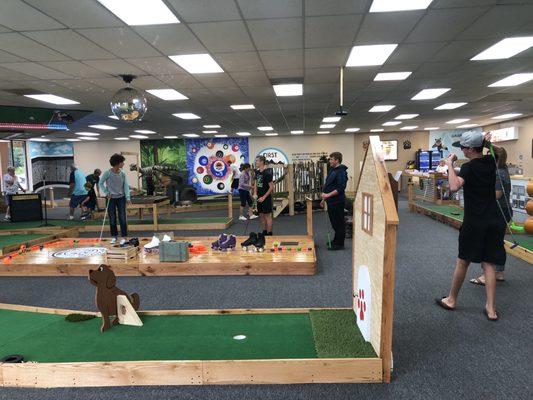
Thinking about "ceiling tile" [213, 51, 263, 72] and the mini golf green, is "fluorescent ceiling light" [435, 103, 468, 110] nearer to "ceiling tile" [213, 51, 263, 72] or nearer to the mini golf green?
"ceiling tile" [213, 51, 263, 72]

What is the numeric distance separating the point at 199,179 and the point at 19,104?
10657mm

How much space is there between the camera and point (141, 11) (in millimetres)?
3566

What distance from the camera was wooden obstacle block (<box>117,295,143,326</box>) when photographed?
2.91 meters

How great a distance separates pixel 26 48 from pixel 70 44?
A: 62cm

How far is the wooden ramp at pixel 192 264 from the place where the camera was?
473 cm

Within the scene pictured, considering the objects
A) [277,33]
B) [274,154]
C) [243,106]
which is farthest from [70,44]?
[274,154]

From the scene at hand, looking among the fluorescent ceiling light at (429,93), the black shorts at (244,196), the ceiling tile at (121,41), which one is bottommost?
the black shorts at (244,196)

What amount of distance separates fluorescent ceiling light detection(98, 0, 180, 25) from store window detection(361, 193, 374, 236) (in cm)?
270

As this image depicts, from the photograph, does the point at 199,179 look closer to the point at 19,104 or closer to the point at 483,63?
the point at 19,104

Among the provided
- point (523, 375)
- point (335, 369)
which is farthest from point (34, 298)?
point (523, 375)

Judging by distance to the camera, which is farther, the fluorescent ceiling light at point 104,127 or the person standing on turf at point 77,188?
the fluorescent ceiling light at point 104,127

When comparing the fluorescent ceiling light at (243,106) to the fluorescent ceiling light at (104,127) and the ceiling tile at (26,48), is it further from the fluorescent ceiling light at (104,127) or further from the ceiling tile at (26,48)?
the fluorescent ceiling light at (104,127)

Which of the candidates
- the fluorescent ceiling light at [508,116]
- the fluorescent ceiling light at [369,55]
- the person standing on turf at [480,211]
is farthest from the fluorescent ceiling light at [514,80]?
the fluorescent ceiling light at [508,116]

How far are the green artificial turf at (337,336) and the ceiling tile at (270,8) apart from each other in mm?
2936
